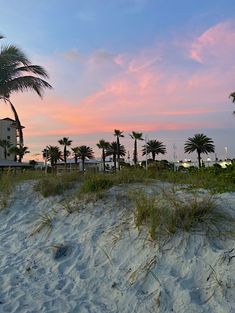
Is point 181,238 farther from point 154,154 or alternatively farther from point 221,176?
point 154,154

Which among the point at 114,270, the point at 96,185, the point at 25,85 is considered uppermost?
the point at 25,85

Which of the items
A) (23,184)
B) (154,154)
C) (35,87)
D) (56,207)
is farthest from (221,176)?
(154,154)

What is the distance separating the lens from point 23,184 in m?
11.3

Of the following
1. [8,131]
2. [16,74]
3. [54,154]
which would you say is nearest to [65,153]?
[54,154]

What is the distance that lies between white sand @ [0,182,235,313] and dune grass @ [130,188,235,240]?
185 mm

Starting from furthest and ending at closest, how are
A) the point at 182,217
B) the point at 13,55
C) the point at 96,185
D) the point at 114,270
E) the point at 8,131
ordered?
the point at 8,131 → the point at 13,55 → the point at 96,185 → the point at 182,217 → the point at 114,270

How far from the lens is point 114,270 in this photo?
593 cm

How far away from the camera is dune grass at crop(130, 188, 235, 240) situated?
6074 mm

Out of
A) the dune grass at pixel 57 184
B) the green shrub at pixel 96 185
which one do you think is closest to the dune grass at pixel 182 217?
the green shrub at pixel 96 185

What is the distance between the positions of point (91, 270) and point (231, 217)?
2189 millimetres

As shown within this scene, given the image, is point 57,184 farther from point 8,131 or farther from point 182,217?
point 8,131

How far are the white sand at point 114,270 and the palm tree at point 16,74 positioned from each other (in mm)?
14316

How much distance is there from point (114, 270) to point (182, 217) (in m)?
1.29

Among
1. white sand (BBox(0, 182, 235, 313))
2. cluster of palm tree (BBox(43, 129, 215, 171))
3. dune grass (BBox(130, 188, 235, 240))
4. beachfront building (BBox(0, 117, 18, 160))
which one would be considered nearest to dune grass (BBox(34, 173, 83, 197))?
white sand (BBox(0, 182, 235, 313))
